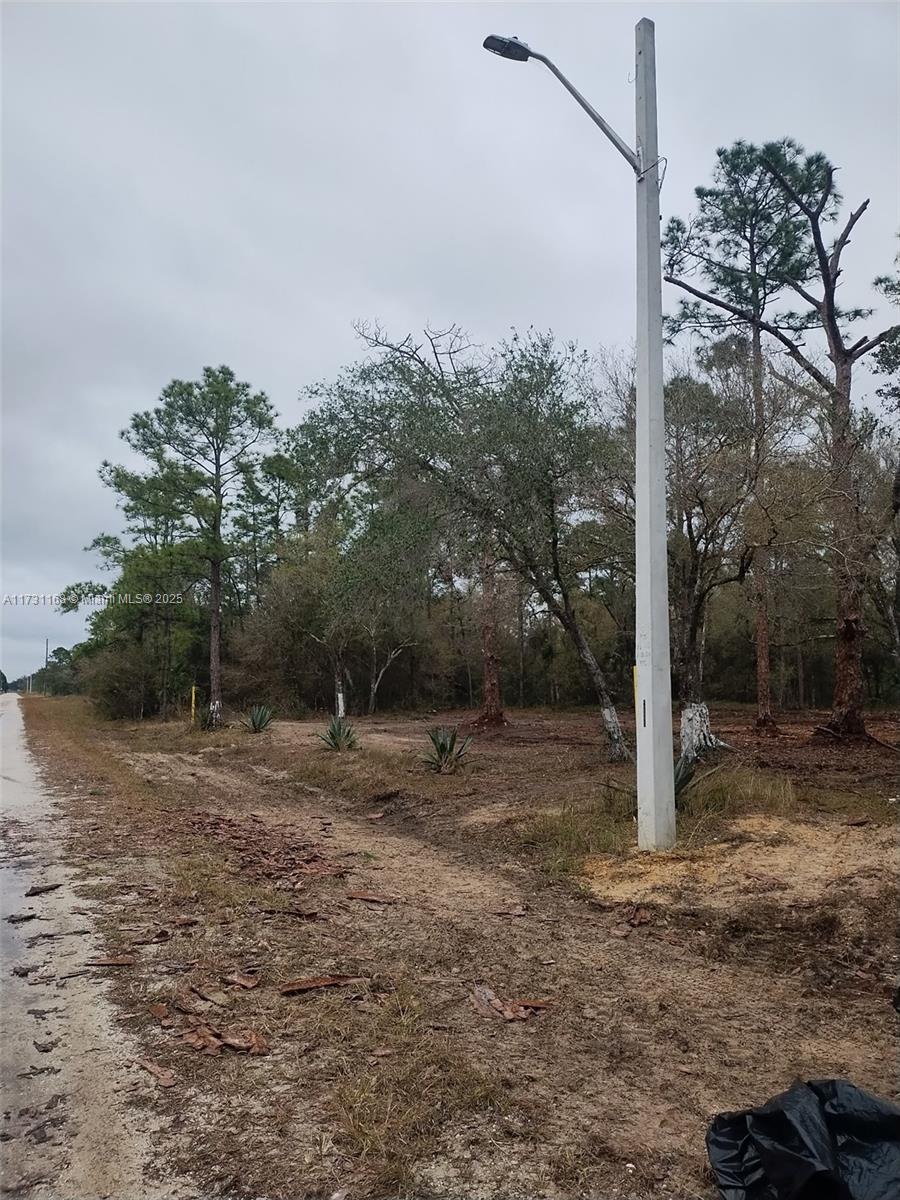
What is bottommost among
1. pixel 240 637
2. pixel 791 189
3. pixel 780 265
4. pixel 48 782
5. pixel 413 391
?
pixel 48 782

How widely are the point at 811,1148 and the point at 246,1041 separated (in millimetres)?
2242

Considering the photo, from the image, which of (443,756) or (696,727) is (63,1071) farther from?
(696,727)

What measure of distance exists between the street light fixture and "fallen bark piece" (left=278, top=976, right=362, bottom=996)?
11.2ft

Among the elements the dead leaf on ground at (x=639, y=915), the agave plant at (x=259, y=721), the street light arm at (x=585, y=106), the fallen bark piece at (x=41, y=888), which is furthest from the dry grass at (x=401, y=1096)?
the agave plant at (x=259, y=721)

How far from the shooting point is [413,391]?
37.0ft

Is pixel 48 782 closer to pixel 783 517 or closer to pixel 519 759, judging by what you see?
pixel 519 759

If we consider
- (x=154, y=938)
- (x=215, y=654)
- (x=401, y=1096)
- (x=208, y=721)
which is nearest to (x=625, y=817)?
(x=154, y=938)

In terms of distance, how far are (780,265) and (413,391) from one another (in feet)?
30.8

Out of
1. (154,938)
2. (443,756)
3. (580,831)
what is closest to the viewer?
(154,938)

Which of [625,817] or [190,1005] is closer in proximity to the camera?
[190,1005]

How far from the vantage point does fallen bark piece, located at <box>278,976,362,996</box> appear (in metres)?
3.95

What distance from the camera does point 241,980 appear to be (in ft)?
13.3

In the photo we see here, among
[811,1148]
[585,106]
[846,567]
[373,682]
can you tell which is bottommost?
[811,1148]

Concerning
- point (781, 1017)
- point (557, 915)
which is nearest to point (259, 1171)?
point (781, 1017)
